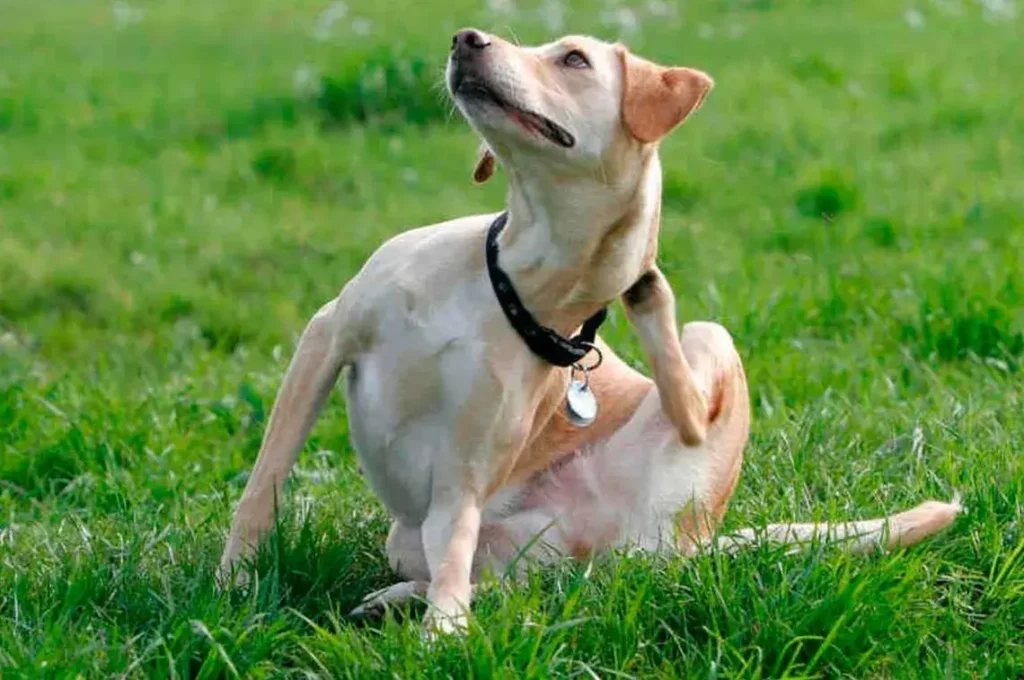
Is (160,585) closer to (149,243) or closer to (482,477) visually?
(482,477)

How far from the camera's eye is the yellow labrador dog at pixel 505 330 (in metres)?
3.86

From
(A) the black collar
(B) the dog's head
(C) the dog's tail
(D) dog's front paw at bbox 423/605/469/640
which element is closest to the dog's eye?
(B) the dog's head

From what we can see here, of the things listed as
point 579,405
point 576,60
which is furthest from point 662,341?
point 576,60

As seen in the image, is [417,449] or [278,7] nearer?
[417,449]

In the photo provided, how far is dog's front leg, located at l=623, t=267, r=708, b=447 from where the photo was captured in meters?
4.24

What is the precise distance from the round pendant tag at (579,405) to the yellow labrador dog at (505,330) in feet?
0.30

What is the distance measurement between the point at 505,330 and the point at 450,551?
51 centimetres

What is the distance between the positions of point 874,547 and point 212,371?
3222 mm

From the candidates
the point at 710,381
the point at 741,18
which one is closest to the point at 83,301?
the point at 710,381

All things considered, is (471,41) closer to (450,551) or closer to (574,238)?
(574,238)

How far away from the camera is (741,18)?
13625mm

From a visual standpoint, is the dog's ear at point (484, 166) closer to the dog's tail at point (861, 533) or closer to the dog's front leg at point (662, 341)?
the dog's front leg at point (662, 341)

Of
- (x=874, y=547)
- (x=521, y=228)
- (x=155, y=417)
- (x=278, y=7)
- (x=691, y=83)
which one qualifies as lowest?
(x=278, y=7)

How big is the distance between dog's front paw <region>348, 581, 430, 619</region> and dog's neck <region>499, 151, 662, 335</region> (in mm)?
685
